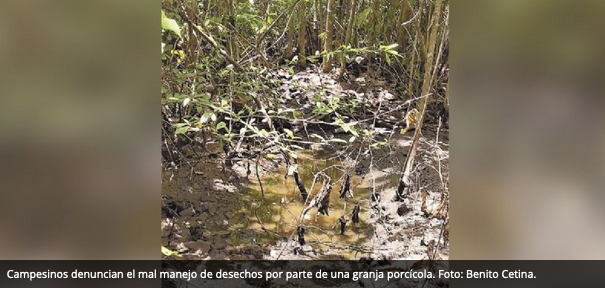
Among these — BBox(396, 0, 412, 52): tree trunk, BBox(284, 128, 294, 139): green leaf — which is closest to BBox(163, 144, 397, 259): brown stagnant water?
BBox(284, 128, 294, 139): green leaf

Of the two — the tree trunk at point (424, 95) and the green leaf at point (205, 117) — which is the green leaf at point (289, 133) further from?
the tree trunk at point (424, 95)

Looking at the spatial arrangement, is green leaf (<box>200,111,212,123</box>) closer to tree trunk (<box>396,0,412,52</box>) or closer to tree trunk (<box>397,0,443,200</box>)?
tree trunk (<box>397,0,443,200</box>)

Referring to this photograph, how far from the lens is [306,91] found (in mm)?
1672

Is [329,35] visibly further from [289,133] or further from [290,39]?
[289,133]

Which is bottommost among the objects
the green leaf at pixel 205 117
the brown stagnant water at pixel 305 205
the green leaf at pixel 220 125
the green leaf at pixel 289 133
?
the brown stagnant water at pixel 305 205

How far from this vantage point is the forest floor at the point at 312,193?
1.51 m

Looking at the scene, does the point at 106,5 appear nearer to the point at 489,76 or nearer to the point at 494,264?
the point at 489,76

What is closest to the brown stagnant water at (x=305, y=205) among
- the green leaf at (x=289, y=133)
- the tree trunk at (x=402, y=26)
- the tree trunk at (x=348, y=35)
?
the green leaf at (x=289, y=133)

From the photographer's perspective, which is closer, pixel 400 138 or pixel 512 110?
pixel 512 110

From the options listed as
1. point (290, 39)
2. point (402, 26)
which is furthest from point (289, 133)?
point (402, 26)

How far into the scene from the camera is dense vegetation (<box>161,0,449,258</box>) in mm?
1500

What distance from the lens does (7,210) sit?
746 mm

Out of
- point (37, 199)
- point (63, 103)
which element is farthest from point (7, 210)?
point (63, 103)

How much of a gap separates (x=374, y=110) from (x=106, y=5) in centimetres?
115
